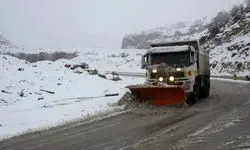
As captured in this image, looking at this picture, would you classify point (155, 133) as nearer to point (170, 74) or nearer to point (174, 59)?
point (170, 74)

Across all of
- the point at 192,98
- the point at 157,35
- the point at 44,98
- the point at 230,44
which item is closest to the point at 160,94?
the point at 192,98

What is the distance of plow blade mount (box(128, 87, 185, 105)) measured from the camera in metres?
15.6

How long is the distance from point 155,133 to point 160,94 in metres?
5.66

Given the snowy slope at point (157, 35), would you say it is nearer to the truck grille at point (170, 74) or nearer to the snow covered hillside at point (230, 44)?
the snow covered hillside at point (230, 44)

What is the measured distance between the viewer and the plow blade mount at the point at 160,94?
15.6m

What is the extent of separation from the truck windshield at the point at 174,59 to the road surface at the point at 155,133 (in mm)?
2827

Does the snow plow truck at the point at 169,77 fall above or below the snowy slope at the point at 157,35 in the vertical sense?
below

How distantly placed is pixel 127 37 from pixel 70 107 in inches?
4768

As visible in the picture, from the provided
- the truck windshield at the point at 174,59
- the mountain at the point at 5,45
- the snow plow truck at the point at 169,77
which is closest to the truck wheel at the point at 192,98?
the snow plow truck at the point at 169,77

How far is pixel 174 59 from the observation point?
1669cm

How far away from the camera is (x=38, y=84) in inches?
961

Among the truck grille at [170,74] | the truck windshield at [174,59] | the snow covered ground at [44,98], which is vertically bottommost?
the snow covered ground at [44,98]

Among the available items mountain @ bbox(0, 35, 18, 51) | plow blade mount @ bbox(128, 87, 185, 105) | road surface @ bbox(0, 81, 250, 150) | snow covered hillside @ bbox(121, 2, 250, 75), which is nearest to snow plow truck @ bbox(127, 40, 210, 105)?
plow blade mount @ bbox(128, 87, 185, 105)

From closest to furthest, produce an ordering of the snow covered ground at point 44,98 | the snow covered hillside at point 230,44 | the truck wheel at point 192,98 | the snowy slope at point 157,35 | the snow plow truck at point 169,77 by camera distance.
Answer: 1. the snow covered ground at point 44,98
2. the snow plow truck at point 169,77
3. the truck wheel at point 192,98
4. the snow covered hillside at point 230,44
5. the snowy slope at point 157,35
